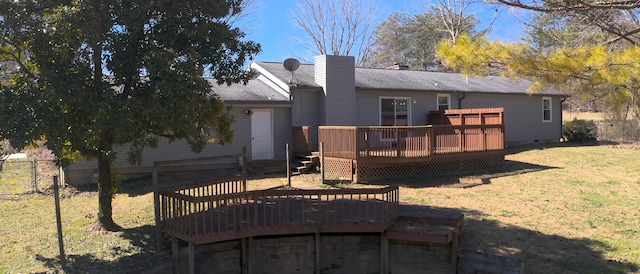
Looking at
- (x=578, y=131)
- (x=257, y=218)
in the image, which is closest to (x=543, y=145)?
(x=578, y=131)

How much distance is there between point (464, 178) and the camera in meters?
13.4

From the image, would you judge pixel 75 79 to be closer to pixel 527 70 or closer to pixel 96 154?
pixel 96 154

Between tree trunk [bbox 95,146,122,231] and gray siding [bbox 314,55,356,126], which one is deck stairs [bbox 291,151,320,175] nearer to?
gray siding [bbox 314,55,356,126]

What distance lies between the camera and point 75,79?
6.07 metres

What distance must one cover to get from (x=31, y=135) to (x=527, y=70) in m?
9.10

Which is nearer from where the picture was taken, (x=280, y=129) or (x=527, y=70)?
(x=527, y=70)

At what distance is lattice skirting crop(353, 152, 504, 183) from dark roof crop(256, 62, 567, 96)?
3088 millimetres

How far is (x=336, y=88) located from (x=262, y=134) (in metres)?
3.21

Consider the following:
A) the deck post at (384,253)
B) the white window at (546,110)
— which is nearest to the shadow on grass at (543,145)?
the white window at (546,110)

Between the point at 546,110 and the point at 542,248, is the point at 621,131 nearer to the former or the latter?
the point at 546,110

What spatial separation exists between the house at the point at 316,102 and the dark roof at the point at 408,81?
4 cm

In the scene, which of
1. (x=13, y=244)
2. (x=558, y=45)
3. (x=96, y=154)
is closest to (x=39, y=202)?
(x=13, y=244)

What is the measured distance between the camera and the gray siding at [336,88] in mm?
16469

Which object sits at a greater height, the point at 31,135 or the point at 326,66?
the point at 326,66
